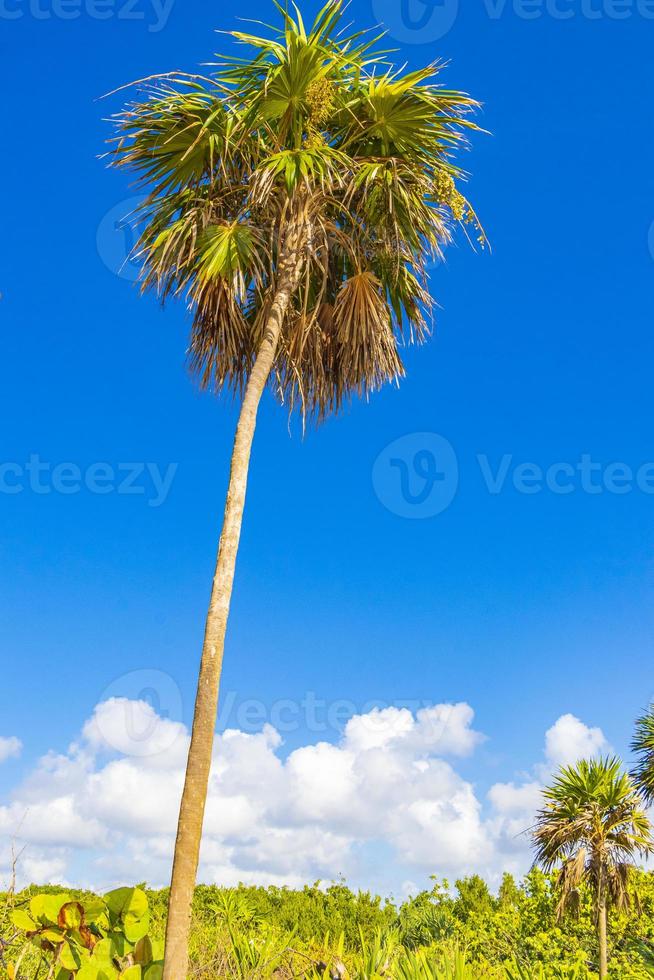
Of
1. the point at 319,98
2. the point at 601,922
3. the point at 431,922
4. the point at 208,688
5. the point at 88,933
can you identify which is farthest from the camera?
the point at 431,922

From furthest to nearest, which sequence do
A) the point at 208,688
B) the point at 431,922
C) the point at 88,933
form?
the point at 431,922
the point at 208,688
the point at 88,933

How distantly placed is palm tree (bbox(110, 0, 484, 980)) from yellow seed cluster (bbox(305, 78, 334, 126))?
0.01 meters

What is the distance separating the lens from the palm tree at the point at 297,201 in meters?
8.65

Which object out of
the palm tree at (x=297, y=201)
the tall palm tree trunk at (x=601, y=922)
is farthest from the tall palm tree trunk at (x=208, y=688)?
the tall palm tree trunk at (x=601, y=922)

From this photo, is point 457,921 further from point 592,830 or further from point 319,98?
point 319,98

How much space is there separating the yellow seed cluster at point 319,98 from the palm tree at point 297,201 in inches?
0.6

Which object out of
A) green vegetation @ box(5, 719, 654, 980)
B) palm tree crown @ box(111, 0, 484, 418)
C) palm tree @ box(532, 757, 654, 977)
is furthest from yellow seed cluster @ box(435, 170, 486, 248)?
palm tree @ box(532, 757, 654, 977)

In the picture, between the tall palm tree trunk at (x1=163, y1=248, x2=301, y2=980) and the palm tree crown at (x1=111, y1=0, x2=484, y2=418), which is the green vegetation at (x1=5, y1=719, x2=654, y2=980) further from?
the palm tree crown at (x1=111, y1=0, x2=484, y2=418)

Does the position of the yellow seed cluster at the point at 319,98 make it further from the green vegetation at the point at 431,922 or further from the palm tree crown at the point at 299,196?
the green vegetation at the point at 431,922

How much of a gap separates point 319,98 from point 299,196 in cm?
104

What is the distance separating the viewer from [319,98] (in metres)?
8.73

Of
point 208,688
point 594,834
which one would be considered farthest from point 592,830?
point 208,688

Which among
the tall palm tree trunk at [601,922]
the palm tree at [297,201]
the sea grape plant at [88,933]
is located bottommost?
the sea grape plant at [88,933]

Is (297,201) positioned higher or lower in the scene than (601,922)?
higher
